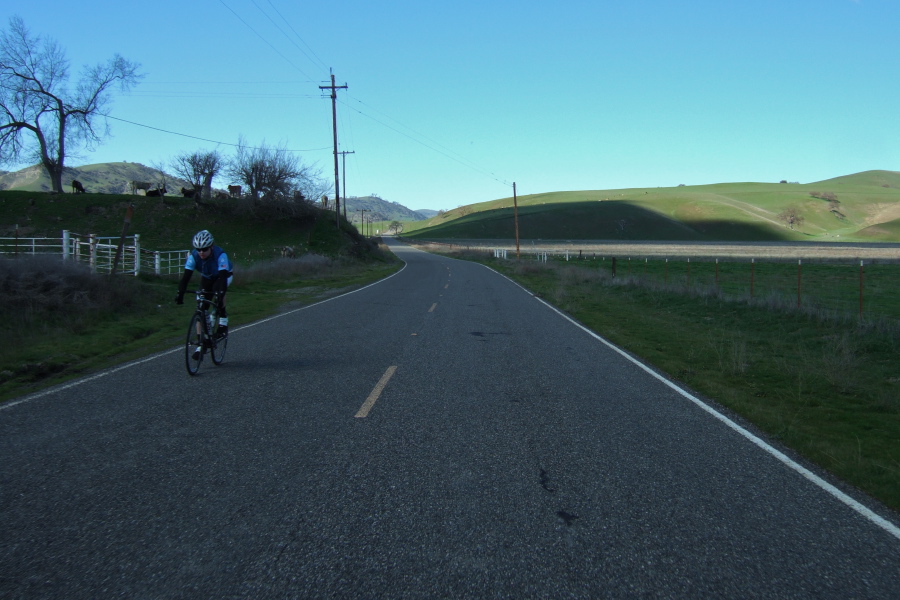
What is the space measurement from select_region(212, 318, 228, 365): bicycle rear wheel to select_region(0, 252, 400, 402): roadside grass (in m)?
1.72

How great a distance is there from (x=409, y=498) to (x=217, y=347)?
5.96m

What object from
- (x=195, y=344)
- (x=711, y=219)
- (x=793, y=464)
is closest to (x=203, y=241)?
(x=195, y=344)

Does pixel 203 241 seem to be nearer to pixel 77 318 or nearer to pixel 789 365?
pixel 77 318

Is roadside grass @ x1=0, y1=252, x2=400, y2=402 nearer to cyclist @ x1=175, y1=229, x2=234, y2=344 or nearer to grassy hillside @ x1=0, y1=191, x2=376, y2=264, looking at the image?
cyclist @ x1=175, y1=229, x2=234, y2=344

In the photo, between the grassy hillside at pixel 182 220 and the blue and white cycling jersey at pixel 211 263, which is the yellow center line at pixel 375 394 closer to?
the blue and white cycling jersey at pixel 211 263

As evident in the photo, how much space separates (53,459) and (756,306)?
713 inches

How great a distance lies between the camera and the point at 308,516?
4.20m

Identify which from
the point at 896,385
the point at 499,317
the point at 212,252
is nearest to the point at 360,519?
the point at 212,252

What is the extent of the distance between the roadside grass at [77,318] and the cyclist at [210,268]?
205 centimetres

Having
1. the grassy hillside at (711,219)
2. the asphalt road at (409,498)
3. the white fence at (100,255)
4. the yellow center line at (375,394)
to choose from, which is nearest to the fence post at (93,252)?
the white fence at (100,255)

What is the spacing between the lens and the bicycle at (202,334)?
873 centimetres

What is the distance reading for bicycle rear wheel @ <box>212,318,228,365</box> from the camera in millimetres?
9239

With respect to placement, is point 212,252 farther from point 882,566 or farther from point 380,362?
point 882,566

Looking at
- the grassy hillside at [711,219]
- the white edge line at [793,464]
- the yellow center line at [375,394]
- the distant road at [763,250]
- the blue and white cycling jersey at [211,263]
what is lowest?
the white edge line at [793,464]
